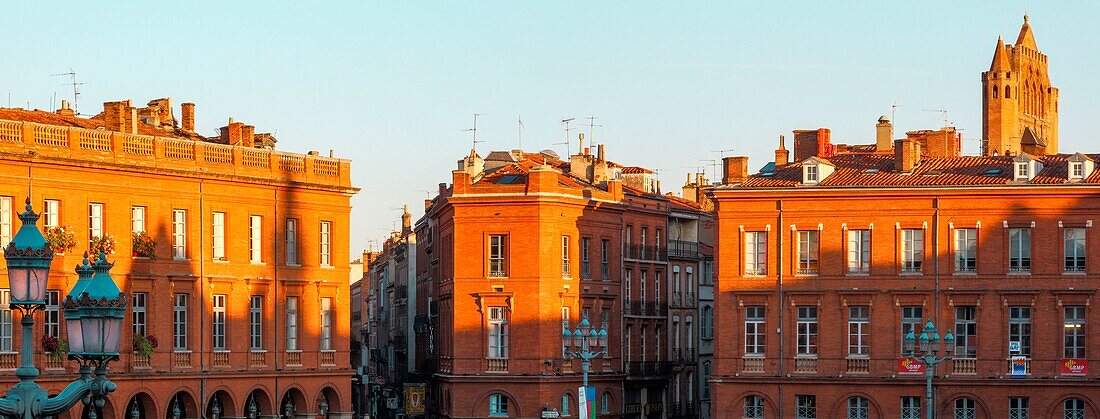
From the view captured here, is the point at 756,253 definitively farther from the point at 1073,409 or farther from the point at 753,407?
the point at 1073,409

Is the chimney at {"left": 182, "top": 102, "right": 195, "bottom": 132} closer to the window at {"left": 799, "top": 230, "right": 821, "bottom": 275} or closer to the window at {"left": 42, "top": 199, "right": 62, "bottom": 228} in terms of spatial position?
the window at {"left": 42, "top": 199, "right": 62, "bottom": 228}

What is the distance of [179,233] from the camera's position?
2869 inches

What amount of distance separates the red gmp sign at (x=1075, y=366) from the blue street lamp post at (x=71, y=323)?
57.6 metres

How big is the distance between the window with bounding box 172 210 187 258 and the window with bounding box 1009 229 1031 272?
3131 cm

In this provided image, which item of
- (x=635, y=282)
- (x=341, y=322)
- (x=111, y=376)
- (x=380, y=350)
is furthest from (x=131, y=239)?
(x=380, y=350)

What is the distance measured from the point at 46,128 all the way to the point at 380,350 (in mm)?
74747

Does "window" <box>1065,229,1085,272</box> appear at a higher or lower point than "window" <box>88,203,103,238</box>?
lower

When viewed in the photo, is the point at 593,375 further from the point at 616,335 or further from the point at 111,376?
the point at 111,376

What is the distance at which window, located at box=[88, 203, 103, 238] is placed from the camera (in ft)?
226

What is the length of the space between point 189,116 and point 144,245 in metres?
14.1

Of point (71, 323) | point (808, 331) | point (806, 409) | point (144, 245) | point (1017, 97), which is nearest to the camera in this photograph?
point (71, 323)

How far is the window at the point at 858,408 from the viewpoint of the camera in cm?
7975

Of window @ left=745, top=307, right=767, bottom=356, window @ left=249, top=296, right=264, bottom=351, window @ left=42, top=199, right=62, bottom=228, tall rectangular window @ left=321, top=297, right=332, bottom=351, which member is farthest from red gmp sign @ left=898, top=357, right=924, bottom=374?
window @ left=42, top=199, right=62, bottom=228

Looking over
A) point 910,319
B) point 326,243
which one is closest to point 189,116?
point 326,243
